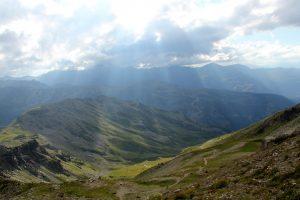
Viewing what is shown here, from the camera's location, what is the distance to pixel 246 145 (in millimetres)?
96750

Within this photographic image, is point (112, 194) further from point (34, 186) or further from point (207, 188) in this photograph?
point (207, 188)

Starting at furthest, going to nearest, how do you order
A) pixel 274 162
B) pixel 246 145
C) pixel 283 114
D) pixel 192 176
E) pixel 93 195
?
pixel 283 114, pixel 246 145, pixel 192 176, pixel 93 195, pixel 274 162

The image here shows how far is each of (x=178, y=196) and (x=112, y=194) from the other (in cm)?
1793

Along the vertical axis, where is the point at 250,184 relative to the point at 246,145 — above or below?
above

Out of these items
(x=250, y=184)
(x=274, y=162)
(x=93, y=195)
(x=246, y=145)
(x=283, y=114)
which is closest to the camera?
(x=250, y=184)

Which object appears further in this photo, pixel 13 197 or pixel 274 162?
pixel 13 197

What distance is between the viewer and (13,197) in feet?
205

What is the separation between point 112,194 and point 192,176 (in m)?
13.8

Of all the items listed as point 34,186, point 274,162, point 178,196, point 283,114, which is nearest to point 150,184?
point 34,186

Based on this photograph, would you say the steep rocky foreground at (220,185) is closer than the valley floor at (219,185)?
No

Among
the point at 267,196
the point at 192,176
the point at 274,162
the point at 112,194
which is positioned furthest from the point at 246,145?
the point at 267,196

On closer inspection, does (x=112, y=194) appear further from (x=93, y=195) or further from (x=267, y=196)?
(x=267, y=196)

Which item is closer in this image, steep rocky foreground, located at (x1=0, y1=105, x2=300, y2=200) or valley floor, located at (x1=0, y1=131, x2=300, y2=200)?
valley floor, located at (x1=0, y1=131, x2=300, y2=200)

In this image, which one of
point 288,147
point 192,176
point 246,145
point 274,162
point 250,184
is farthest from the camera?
point 246,145
